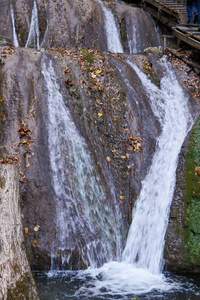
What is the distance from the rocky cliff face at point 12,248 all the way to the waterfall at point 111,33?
30.3ft

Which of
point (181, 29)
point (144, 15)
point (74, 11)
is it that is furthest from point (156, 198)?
point (144, 15)

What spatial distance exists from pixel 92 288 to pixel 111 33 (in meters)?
10.2

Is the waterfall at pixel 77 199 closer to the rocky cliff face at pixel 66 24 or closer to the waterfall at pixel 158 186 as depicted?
the waterfall at pixel 158 186

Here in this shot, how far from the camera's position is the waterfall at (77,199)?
Result: 18.2 ft

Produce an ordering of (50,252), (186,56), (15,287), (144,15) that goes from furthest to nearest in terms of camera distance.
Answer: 1. (144,15)
2. (186,56)
3. (50,252)
4. (15,287)

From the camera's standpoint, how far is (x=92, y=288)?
4816mm

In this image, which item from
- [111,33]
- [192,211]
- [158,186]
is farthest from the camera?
[111,33]

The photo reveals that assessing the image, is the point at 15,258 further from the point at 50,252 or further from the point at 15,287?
the point at 50,252

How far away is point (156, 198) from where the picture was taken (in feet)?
20.3

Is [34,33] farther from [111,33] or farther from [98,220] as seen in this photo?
[98,220]

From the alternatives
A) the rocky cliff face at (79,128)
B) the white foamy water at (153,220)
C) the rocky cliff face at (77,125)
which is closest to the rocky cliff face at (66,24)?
the rocky cliff face at (79,128)

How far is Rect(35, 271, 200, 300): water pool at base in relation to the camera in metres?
4.61

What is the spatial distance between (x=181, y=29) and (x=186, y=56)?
1.52 metres

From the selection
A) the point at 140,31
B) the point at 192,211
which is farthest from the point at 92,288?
the point at 140,31
